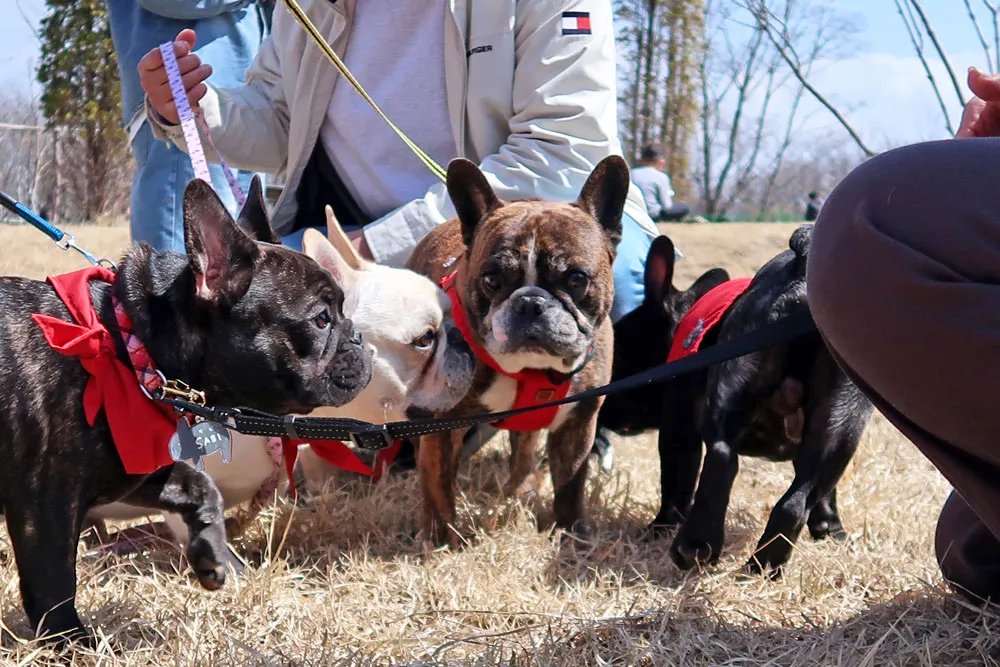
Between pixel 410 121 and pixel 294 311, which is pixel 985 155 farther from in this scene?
pixel 410 121

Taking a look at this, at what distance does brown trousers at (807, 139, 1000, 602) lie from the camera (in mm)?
1407

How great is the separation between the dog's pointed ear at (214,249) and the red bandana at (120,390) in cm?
19

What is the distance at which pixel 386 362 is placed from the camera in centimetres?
287

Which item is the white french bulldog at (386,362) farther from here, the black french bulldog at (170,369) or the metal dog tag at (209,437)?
the metal dog tag at (209,437)

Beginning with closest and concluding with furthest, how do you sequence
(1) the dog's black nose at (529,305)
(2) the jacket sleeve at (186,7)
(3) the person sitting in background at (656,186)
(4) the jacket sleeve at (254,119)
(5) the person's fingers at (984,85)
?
(5) the person's fingers at (984,85)
(1) the dog's black nose at (529,305)
(4) the jacket sleeve at (254,119)
(2) the jacket sleeve at (186,7)
(3) the person sitting in background at (656,186)

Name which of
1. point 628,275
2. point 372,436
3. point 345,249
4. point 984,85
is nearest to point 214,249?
point 372,436

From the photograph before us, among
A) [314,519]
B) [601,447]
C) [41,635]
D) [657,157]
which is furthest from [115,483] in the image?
[657,157]

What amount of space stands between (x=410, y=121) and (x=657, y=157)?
10.6m

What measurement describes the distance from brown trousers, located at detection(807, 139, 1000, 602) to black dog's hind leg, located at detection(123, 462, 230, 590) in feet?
4.74

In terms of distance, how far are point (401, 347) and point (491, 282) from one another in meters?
0.32

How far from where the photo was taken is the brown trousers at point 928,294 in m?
1.41

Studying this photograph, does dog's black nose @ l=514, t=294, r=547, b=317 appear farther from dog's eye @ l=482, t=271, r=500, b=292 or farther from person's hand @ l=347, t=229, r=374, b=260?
person's hand @ l=347, t=229, r=374, b=260

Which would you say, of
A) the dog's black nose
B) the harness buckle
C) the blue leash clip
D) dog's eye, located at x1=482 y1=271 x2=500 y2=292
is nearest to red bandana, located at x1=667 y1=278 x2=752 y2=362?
the dog's black nose

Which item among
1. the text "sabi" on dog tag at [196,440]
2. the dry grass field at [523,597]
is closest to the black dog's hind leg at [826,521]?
Result: the dry grass field at [523,597]
